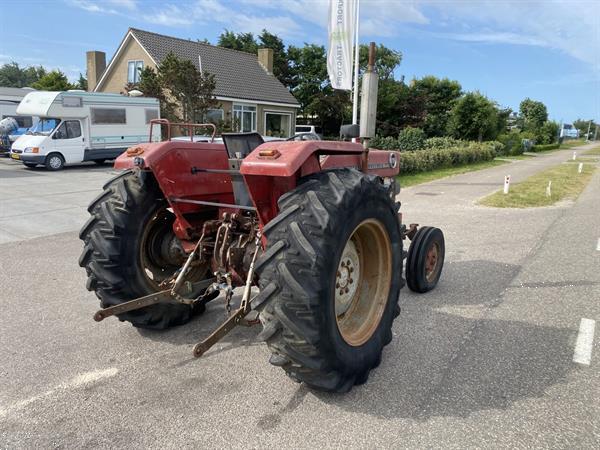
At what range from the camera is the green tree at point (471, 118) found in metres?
35.9

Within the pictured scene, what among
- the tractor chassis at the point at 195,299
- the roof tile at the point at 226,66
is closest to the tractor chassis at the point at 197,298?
the tractor chassis at the point at 195,299

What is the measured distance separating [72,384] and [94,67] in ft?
109

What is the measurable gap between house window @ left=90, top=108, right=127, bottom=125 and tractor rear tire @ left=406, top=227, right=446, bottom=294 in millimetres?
17369

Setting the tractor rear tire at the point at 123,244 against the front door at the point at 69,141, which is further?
the front door at the point at 69,141

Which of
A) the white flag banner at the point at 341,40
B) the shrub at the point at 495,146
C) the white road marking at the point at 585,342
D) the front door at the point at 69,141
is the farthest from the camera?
the shrub at the point at 495,146

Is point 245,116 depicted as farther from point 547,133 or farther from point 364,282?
point 547,133

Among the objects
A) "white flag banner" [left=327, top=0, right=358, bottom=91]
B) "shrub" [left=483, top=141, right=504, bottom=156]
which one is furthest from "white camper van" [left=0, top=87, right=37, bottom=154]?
"shrub" [left=483, top=141, right=504, bottom=156]

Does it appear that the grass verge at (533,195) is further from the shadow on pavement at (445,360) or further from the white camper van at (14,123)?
the white camper van at (14,123)

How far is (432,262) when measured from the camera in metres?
5.36

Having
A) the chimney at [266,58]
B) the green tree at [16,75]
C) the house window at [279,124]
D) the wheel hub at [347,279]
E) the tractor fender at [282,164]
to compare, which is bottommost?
the wheel hub at [347,279]

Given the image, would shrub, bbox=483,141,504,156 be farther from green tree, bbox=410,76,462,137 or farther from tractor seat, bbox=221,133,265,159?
tractor seat, bbox=221,133,265,159

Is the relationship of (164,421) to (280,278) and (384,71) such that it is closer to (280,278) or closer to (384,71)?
(280,278)

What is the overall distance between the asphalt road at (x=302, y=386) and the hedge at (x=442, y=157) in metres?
13.5

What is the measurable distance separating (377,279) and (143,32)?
2807 centimetres
